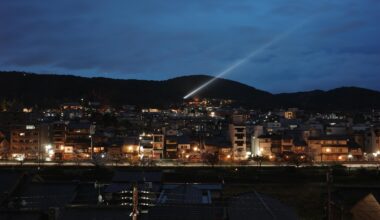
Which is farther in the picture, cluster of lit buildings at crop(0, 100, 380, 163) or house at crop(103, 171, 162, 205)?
cluster of lit buildings at crop(0, 100, 380, 163)

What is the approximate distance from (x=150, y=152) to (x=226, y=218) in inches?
926

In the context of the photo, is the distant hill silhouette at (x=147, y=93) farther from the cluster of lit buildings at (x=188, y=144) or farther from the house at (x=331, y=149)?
the house at (x=331, y=149)

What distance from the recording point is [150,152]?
32.3 metres

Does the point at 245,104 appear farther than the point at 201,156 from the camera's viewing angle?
Yes

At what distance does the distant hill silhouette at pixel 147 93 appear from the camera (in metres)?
73.7

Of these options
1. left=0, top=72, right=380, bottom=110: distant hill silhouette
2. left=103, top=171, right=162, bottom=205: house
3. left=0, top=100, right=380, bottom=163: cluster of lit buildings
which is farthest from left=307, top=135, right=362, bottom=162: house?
left=0, top=72, right=380, bottom=110: distant hill silhouette

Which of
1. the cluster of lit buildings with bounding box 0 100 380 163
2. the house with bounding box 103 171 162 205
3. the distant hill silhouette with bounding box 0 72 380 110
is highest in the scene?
the distant hill silhouette with bounding box 0 72 380 110

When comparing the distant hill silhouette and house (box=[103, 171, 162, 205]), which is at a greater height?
the distant hill silhouette

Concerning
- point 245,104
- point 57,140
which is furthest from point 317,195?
point 245,104

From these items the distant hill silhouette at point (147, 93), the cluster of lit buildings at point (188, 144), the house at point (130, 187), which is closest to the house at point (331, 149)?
the cluster of lit buildings at point (188, 144)

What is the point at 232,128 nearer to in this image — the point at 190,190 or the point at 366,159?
the point at 366,159

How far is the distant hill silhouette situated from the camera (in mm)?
73688

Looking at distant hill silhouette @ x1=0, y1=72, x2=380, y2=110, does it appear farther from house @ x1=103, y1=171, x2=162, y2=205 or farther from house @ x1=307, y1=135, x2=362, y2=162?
house @ x1=103, y1=171, x2=162, y2=205

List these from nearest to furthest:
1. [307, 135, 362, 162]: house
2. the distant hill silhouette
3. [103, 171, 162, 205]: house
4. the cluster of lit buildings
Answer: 1. [103, 171, 162, 205]: house
2. [307, 135, 362, 162]: house
3. the cluster of lit buildings
4. the distant hill silhouette
